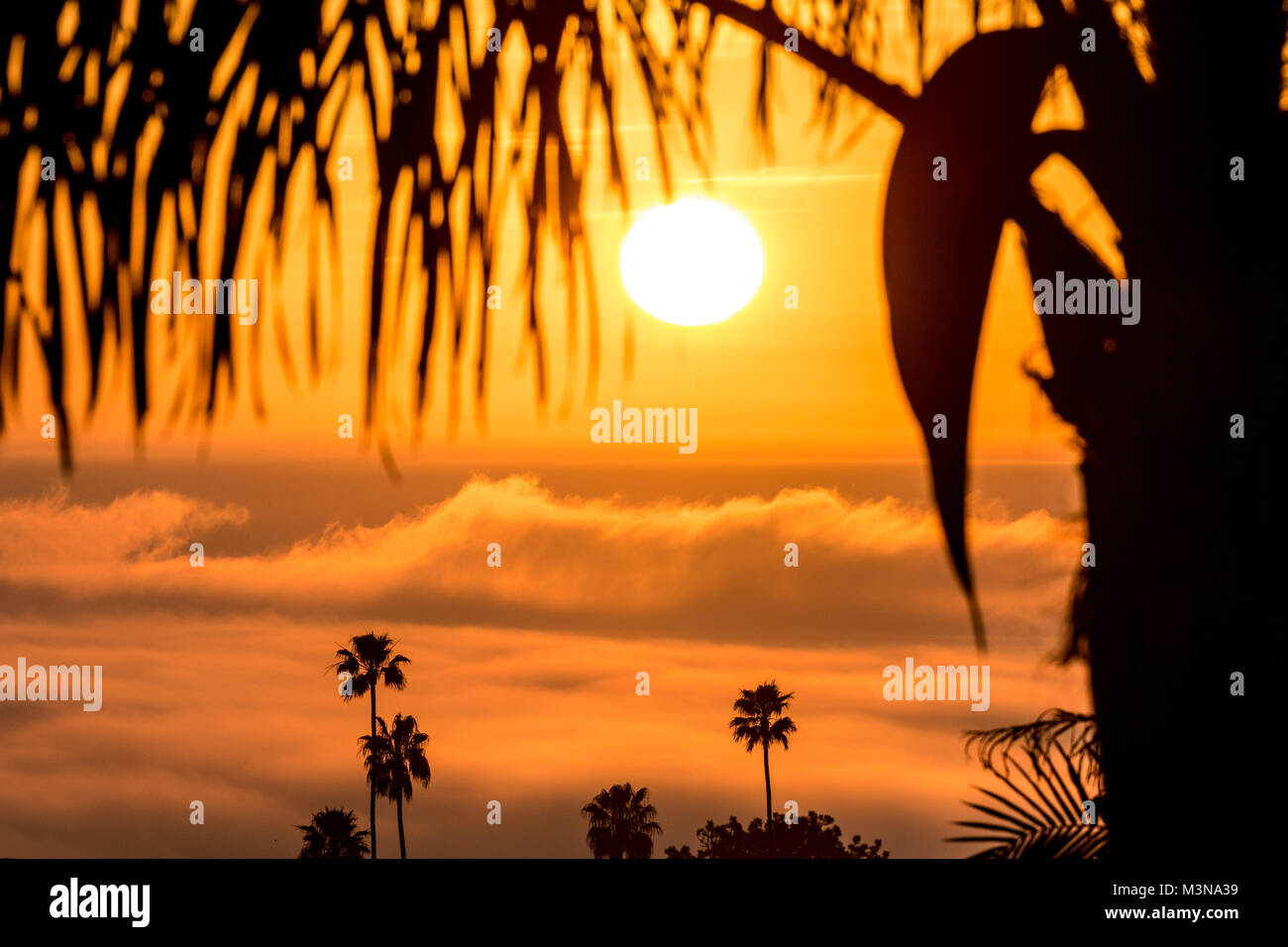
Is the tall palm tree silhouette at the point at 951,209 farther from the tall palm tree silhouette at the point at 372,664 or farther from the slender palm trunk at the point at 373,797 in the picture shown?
the tall palm tree silhouette at the point at 372,664

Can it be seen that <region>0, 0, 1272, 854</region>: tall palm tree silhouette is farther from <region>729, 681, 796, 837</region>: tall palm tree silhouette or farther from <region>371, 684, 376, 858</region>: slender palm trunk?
<region>729, 681, 796, 837</region>: tall palm tree silhouette

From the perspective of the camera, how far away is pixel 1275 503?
1775 millimetres

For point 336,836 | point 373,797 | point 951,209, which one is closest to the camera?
point 951,209

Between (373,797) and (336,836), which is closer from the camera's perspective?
(336,836)

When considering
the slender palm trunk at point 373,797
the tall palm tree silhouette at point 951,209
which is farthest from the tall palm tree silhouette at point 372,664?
the tall palm tree silhouette at point 951,209

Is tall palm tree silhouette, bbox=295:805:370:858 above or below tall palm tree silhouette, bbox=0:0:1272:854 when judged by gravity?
below

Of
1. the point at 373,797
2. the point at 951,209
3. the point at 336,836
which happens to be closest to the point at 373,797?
the point at 373,797

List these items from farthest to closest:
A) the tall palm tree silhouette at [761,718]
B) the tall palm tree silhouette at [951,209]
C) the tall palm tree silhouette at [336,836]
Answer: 1. the tall palm tree silhouette at [761,718]
2. the tall palm tree silhouette at [336,836]
3. the tall palm tree silhouette at [951,209]

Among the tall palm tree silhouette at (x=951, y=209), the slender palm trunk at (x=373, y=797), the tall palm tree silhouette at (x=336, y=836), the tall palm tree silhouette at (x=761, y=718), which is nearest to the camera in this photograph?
the tall palm tree silhouette at (x=951, y=209)

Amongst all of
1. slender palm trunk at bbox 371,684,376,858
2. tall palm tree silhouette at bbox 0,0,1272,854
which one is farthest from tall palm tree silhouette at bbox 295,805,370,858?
tall palm tree silhouette at bbox 0,0,1272,854

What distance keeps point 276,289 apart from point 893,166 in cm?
98

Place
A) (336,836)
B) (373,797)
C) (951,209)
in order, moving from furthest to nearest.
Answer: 1. (373,797)
2. (336,836)
3. (951,209)

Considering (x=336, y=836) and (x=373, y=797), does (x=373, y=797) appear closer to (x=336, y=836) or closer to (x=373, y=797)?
(x=373, y=797)
